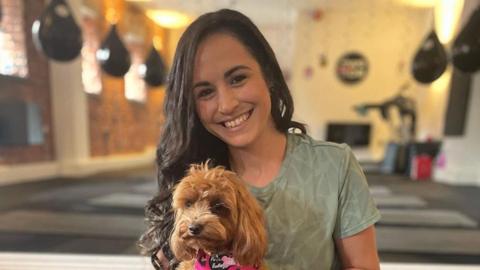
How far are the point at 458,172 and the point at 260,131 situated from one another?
5.35 metres

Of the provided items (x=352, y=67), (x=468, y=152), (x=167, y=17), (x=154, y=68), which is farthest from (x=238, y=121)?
(x=167, y=17)

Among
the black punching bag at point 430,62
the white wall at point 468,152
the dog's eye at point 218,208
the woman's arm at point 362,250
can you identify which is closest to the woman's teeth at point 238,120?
the dog's eye at point 218,208

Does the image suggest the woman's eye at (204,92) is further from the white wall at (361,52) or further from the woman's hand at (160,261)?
the white wall at (361,52)

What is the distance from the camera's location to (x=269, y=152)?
1078mm

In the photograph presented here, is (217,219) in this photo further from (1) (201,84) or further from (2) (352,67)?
(2) (352,67)

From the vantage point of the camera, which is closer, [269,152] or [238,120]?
[238,120]

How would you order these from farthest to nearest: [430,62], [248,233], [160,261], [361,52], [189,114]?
[361,52]
[430,62]
[160,261]
[189,114]
[248,233]

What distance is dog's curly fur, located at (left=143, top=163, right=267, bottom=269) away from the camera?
0.92 m

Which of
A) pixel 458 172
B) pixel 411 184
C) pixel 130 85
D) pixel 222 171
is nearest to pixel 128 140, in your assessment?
pixel 130 85

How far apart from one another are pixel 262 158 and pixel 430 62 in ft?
9.20

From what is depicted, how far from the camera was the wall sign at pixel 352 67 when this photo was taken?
801cm

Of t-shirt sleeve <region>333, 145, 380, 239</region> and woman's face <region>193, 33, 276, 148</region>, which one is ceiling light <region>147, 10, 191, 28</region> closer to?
woman's face <region>193, 33, 276, 148</region>

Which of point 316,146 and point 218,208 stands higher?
point 316,146

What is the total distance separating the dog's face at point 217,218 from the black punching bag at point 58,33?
9.39ft
